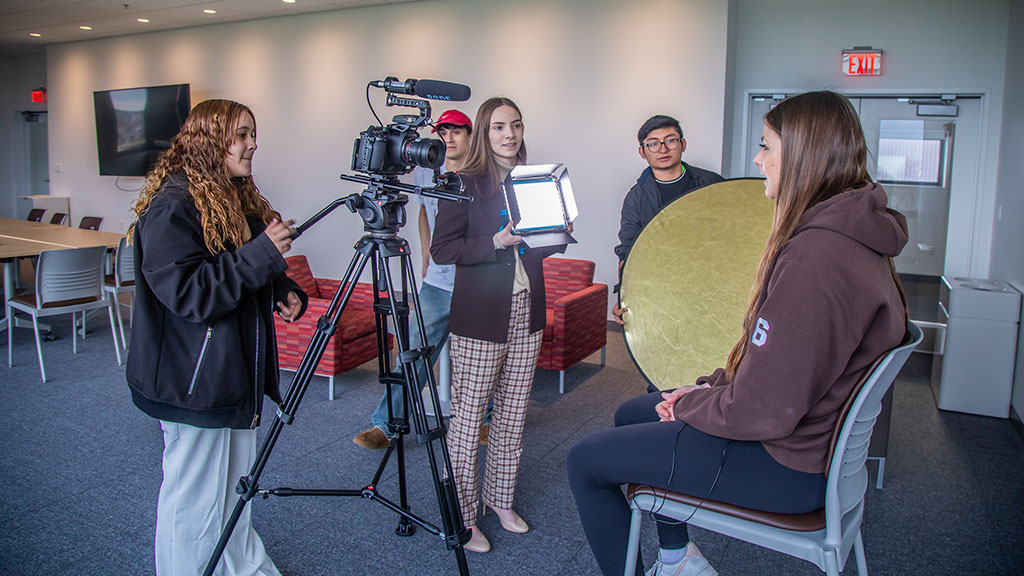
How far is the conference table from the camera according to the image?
184 inches

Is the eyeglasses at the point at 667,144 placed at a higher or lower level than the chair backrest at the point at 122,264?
higher

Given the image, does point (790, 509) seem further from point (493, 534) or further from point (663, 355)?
point (493, 534)

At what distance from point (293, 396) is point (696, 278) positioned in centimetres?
124

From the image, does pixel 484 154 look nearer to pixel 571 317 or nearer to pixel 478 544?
pixel 478 544

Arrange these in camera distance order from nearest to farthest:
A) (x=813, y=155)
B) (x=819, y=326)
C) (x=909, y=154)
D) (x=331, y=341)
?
(x=819, y=326) < (x=813, y=155) < (x=331, y=341) < (x=909, y=154)

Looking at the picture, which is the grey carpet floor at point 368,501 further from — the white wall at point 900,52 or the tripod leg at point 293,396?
the white wall at point 900,52

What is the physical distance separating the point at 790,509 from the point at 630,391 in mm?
2720

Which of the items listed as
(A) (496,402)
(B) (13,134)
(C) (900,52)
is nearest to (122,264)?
(A) (496,402)

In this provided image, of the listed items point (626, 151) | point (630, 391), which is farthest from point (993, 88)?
point (630, 391)

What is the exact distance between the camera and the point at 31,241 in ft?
17.5

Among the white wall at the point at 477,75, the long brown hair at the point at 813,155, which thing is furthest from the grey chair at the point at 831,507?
the white wall at the point at 477,75

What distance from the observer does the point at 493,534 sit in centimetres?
237

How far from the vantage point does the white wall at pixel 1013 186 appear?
149 inches

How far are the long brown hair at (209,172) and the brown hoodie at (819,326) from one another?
1236 mm
